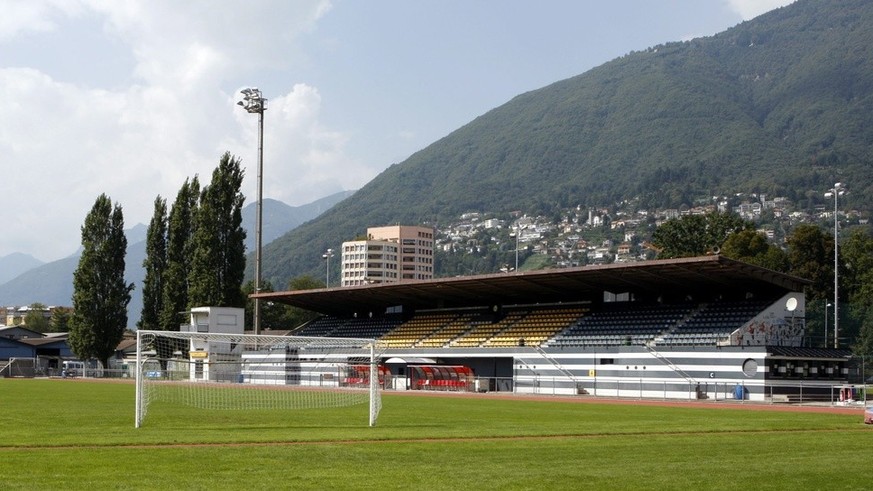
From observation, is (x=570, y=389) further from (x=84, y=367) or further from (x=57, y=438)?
(x=84, y=367)

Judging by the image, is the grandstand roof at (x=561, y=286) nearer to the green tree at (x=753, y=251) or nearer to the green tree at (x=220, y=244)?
the green tree at (x=220, y=244)

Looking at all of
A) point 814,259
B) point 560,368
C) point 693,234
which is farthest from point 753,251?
point 560,368

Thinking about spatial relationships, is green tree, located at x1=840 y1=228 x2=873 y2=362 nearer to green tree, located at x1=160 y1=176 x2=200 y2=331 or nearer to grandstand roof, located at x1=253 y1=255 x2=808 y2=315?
grandstand roof, located at x1=253 y1=255 x2=808 y2=315

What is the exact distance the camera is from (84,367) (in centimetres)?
8581

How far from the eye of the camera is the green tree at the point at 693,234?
4417 inches

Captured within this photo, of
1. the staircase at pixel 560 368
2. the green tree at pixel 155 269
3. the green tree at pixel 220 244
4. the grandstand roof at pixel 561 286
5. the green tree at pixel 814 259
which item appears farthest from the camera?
the green tree at pixel 814 259

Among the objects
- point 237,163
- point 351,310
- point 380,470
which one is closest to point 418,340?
point 351,310

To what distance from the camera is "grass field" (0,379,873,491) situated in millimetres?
14703

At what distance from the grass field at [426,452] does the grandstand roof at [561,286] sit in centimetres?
2236

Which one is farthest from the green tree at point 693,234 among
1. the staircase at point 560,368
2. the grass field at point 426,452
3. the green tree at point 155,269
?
the grass field at point 426,452

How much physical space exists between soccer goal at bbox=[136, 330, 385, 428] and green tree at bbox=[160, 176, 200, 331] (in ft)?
58.9

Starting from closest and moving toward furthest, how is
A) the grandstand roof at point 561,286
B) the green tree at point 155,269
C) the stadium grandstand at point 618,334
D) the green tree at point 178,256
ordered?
the stadium grandstand at point 618,334 → the grandstand roof at point 561,286 → the green tree at point 178,256 → the green tree at point 155,269

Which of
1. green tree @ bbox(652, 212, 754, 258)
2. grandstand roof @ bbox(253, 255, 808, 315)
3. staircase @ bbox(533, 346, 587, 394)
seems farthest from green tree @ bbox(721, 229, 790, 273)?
staircase @ bbox(533, 346, 587, 394)

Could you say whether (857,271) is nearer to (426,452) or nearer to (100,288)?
(100,288)
